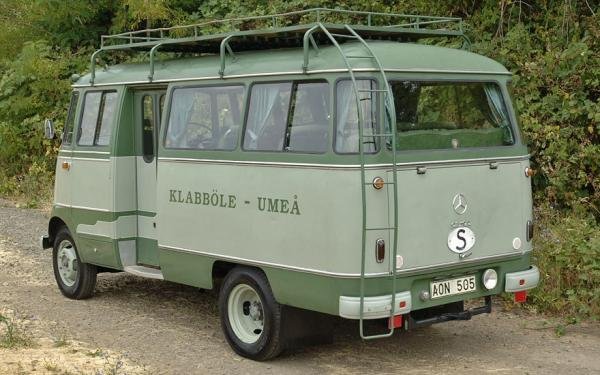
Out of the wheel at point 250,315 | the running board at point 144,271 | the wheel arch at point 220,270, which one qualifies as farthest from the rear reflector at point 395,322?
the running board at point 144,271

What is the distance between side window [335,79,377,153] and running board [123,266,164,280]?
268cm

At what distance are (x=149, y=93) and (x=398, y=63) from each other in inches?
121

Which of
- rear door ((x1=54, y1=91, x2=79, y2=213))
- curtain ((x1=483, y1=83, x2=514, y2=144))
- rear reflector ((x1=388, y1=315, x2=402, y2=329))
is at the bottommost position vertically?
rear reflector ((x1=388, y1=315, x2=402, y2=329))

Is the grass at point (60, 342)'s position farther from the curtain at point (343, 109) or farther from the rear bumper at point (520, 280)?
the rear bumper at point (520, 280)

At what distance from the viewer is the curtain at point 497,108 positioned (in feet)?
23.6

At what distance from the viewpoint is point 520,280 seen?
23.4 ft

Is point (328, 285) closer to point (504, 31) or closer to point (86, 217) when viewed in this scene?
point (86, 217)

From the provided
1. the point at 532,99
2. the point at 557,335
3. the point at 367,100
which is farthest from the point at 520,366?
the point at 532,99

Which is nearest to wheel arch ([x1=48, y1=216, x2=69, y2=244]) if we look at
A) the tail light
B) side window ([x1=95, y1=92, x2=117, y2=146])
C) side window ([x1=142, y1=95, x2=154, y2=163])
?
side window ([x1=95, y1=92, x2=117, y2=146])

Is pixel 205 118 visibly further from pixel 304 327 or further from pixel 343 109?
pixel 304 327

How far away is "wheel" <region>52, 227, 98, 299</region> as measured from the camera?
936 centimetres

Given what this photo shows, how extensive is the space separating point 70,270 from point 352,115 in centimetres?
454

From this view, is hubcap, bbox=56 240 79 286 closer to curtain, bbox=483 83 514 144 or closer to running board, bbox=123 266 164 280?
running board, bbox=123 266 164 280

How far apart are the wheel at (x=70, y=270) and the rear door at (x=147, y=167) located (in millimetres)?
834
